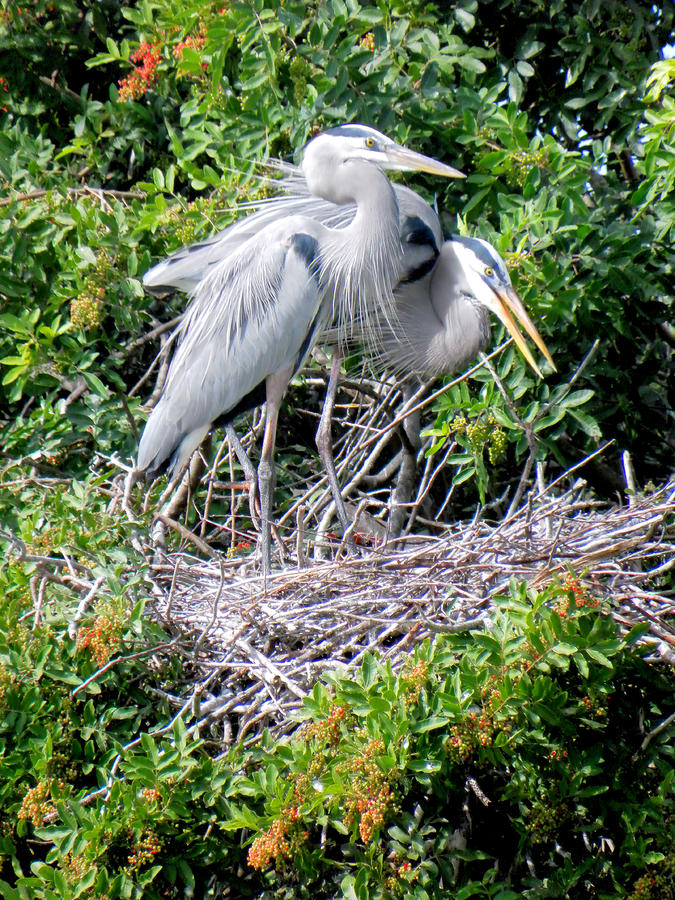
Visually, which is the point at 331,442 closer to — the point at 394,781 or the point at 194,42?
the point at 194,42

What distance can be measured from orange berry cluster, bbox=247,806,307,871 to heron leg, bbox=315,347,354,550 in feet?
5.01

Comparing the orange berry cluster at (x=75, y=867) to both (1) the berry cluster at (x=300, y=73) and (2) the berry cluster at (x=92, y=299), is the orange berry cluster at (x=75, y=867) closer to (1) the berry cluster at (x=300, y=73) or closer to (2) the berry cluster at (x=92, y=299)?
(2) the berry cluster at (x=92, y=299)

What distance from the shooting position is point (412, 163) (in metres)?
3.54

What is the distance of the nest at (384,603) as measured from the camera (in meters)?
2.70

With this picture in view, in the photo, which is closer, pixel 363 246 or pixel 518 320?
pixel 518 320

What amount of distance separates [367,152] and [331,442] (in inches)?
39.3

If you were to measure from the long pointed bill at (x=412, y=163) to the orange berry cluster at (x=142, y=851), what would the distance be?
7.11 feet

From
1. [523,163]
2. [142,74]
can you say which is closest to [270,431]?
[523,163]

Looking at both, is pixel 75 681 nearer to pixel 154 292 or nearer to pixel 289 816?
pixel 289 816

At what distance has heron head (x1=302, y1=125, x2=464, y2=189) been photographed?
11.6 feet

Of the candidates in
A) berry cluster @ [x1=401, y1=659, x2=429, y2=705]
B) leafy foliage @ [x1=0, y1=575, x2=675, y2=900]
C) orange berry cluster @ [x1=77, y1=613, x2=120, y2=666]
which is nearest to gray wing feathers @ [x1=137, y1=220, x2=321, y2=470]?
orange berry cluster @ [x1=77, y1=613, x2=120, y2=666]

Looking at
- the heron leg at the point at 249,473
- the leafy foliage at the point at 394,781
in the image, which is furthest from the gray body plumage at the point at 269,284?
the leafy foliage at the point at 394,781

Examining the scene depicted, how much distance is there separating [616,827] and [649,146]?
199 centimetres

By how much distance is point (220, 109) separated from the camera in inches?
146
